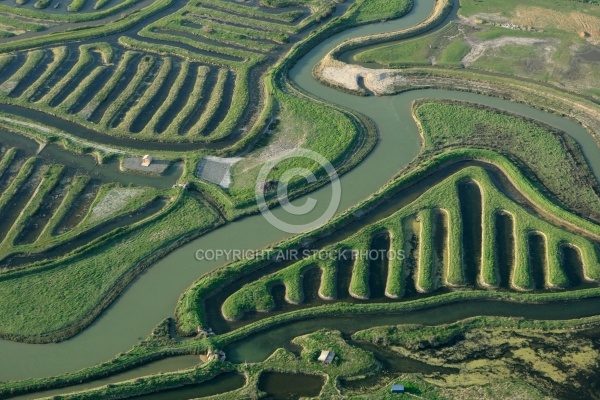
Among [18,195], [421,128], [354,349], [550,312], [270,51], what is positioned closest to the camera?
[354,349]

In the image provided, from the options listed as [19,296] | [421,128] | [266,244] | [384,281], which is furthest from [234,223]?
[421,128]

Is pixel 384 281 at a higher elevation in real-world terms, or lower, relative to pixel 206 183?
lower

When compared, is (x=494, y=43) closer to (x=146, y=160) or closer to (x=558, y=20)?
(x=558, y=20)

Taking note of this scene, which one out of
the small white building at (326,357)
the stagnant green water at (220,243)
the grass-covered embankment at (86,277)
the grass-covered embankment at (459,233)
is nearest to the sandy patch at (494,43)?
the stagnant green water at (220,243)

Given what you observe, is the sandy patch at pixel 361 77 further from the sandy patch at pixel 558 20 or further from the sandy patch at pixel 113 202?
the sandy patch at pixel 113 202

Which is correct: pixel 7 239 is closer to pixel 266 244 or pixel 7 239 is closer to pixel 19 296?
pixel 19 296

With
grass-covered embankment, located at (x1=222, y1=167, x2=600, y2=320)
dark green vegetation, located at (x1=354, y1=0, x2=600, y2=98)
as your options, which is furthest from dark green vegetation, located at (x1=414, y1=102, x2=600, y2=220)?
dark green vegetation, located at (x1=354, y1=0, x2=600, y2=98)
